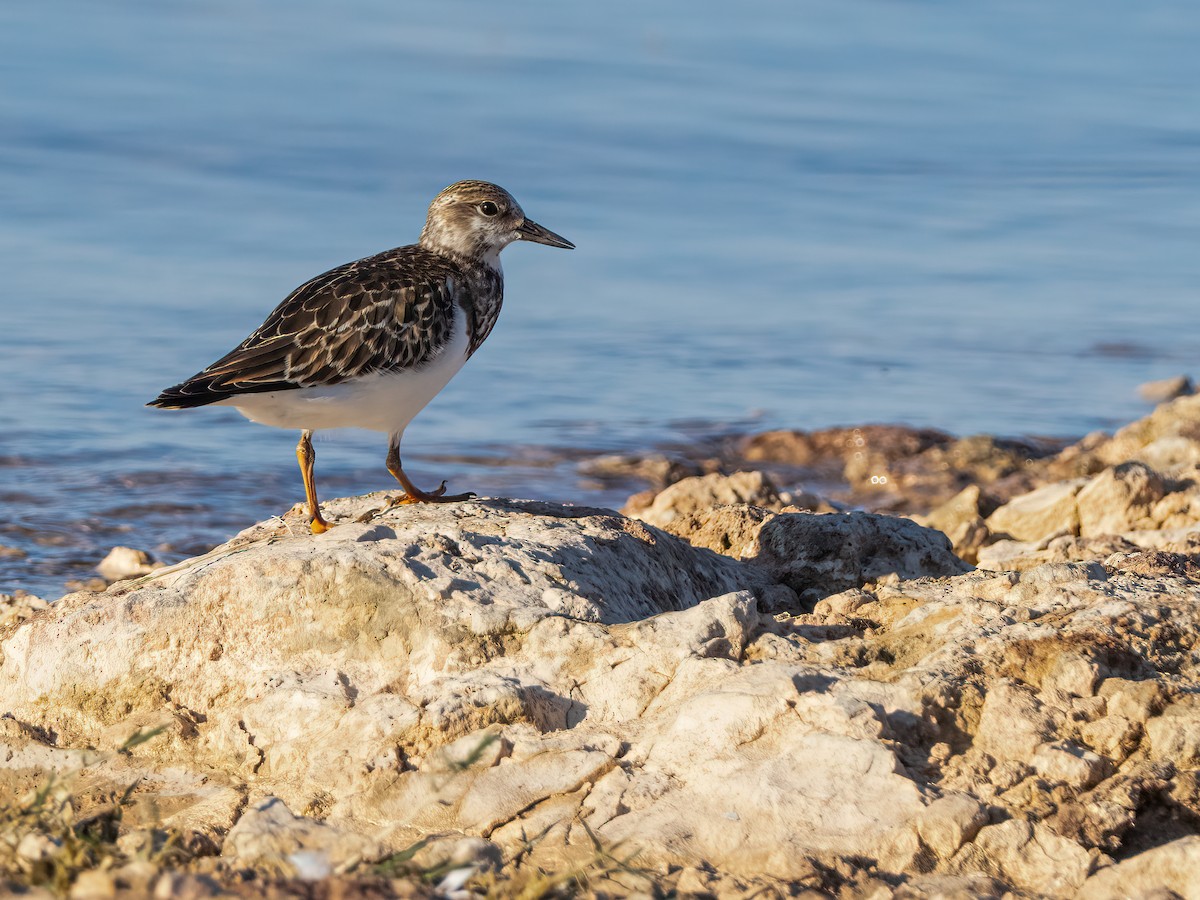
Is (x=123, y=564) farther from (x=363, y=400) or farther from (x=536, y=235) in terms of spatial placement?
(x=536, y=235)

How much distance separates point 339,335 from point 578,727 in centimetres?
222

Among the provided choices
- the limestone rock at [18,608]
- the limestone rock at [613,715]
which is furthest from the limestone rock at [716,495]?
the limestone rock at [18,608]

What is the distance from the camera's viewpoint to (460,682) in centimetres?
362

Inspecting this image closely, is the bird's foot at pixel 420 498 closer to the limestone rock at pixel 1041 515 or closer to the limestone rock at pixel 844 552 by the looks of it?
the limestone rock at pixel 844 552

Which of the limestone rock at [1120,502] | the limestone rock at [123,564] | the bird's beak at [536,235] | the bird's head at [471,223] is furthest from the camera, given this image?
the limestone rock at [123,564]

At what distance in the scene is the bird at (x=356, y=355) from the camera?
5.16 m

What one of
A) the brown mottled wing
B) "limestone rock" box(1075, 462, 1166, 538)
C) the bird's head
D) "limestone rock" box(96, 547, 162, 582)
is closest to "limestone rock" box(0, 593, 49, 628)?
the brown mottled wing

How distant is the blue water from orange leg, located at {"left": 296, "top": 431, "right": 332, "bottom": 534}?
83.0 inches

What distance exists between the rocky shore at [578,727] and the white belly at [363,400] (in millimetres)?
693

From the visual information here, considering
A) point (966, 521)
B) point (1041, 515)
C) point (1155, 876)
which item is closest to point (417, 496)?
point (1155, 876)

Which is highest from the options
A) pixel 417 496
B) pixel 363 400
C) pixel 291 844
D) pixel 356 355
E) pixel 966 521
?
pixel 356 355

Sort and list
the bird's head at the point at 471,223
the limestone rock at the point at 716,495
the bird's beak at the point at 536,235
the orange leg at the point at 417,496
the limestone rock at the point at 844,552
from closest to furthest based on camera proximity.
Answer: the limestone rock at the point at 844,552, the orange leg at the point at 417,496, the bird's head at the point at 471,223, the bird's beak at the point at 536,235, the limestone rock at the point at 716,495

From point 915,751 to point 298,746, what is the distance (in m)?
1.43

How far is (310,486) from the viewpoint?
4.97 m
